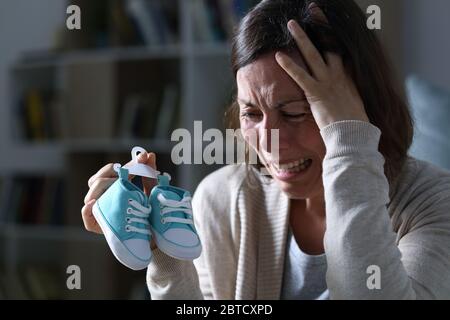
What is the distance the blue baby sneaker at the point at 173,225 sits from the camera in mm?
879

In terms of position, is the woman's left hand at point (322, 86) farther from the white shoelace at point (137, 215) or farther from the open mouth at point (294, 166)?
the white shoelace at point (137, 215)

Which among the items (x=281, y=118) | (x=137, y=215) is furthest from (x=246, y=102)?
(x=137, y=215)

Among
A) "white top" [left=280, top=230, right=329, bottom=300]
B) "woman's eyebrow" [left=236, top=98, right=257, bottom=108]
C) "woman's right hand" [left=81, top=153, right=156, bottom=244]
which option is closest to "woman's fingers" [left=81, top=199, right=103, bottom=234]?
"woman's right hand" [left=81, top=153, right=156, bottom=244]

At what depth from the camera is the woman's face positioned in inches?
39.1

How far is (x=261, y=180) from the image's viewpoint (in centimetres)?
129

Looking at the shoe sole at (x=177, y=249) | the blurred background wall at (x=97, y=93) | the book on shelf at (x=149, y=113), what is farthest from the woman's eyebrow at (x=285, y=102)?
the book on shelf at (x=149, y=113)

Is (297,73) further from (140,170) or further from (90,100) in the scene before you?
(90,100)

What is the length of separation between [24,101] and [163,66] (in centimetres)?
58

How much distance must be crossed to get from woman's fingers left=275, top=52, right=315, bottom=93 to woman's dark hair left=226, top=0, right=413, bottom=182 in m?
0.03

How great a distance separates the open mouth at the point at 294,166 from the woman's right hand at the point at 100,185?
0.21 m
